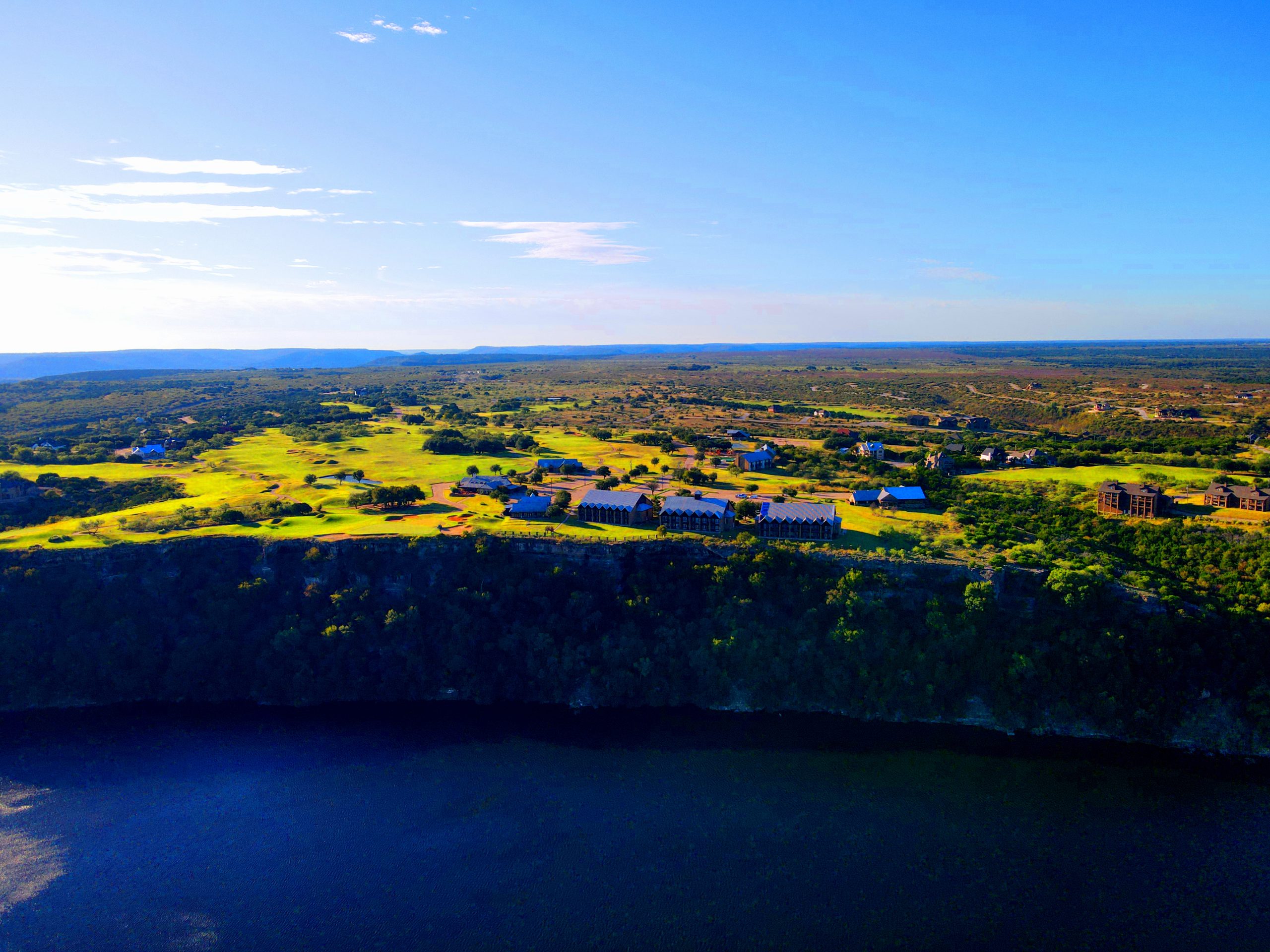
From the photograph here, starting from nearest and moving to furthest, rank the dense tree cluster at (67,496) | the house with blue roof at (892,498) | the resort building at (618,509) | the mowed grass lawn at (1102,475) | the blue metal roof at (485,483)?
the resort building at (618,509) → the dense tree cluster at (67,496) → the house with blue roof at (892,498) → the mowed grass lawn at (1102,475) → the blue metal roof at (485,483)

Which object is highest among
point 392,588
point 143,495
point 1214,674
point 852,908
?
point 143,495

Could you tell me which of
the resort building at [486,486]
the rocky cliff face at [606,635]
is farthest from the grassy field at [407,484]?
the rocky cliff face at [606,635]

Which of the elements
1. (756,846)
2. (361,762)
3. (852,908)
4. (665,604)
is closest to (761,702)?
(665,604)

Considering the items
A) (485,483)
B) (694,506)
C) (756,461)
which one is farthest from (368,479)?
(756,461)

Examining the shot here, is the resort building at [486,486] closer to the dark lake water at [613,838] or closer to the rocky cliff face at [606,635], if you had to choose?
the rocky cliff face at [606,635]

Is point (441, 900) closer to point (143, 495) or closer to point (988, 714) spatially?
point (988, 714)

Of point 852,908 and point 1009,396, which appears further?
point 1009,396
